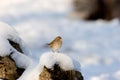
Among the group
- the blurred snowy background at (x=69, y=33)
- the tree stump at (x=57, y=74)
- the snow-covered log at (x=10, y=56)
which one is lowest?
the tree stump at (x=57, y=74)

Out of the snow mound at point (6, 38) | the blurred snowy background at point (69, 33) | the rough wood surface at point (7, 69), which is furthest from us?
the blurred snowy background at point (69, 33)

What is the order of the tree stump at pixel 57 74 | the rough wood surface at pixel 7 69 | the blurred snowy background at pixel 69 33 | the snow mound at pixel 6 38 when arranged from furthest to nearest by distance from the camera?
the blurred snowy background at pixel 69 33 < the snow mound at pixel 6 38 < the rough wood surface at pixel 7 69 < the tree stump at pixel 57 74

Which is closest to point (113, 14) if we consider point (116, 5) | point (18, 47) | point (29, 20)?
point (116, 5)

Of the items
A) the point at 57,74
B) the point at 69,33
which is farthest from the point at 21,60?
the point at 69,33

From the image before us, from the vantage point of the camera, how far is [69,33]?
1202 cm

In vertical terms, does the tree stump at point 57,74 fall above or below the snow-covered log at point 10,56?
below

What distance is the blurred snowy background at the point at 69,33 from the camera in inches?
318

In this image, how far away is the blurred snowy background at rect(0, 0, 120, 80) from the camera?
318 inches

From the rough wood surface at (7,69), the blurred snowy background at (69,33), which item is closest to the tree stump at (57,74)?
Result: the rough wood surface at (7,69)

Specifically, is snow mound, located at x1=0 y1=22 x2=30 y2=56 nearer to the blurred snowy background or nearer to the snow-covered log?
the snow-covered log

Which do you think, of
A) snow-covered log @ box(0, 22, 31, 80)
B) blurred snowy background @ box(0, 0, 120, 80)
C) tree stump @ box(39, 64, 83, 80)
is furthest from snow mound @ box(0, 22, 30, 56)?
blurred snowy background @ box(0, 0, 120, 80)

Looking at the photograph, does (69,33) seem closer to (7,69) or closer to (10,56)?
(10,56)

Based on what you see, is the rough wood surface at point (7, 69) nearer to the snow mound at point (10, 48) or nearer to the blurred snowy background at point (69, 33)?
the snow mound at point (10, 48)

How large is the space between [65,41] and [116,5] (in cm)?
402
